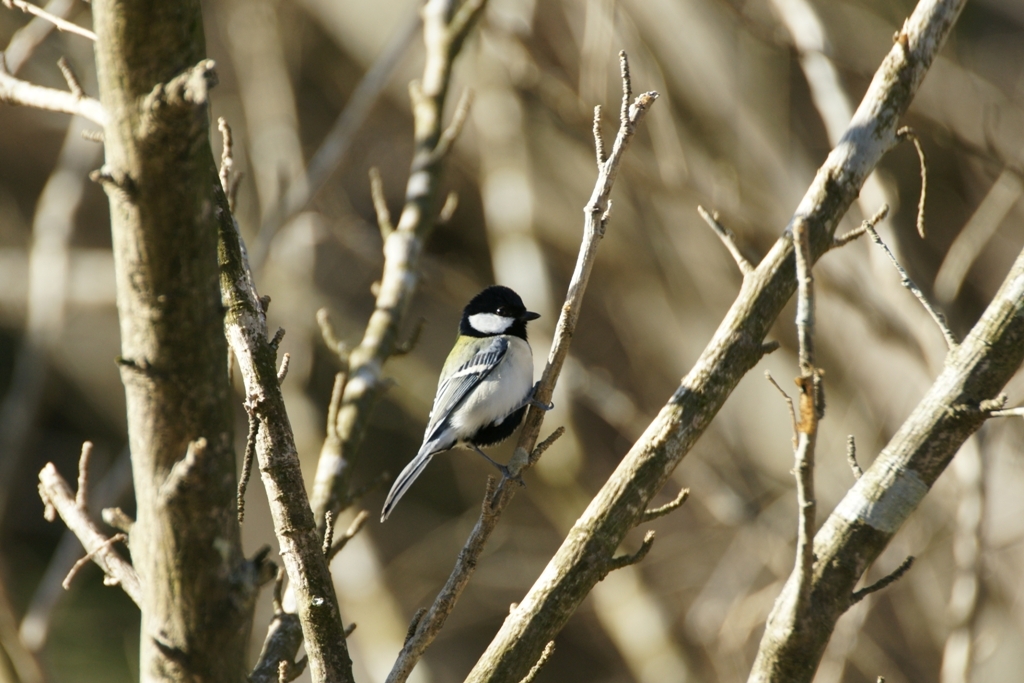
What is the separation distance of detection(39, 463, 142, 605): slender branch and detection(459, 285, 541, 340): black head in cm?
209

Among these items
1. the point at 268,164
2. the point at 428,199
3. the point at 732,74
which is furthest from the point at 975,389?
the point at 268,164

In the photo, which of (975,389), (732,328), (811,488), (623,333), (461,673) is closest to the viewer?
(811,488)

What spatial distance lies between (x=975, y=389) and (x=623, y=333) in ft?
14.6

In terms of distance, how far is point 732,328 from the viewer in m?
1.92

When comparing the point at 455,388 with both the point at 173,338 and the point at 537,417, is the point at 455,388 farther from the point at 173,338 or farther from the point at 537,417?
the point at 173,338

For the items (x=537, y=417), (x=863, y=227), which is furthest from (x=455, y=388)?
(x=863, y=227)

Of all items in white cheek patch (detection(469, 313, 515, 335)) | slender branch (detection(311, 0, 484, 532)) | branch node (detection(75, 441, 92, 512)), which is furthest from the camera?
white cheek patch (detection(469, 313, 515, 335))

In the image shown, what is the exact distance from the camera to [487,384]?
3.45m

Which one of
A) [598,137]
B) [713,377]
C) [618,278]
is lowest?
[713,377]

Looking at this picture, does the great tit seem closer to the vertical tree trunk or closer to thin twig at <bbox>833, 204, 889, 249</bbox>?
thin twig at <bbox>833, 204, 889, 249</bbox>

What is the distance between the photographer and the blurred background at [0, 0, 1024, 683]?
398 cm

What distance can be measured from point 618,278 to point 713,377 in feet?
11.8

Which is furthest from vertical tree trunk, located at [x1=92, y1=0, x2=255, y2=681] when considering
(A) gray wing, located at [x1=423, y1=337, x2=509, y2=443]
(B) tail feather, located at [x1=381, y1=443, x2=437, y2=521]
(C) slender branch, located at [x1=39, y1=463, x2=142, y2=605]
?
(A) gray wing, located at [x1=423, y1=337, x2=509, y2=443]

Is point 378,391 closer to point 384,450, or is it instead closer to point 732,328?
point 732,328
